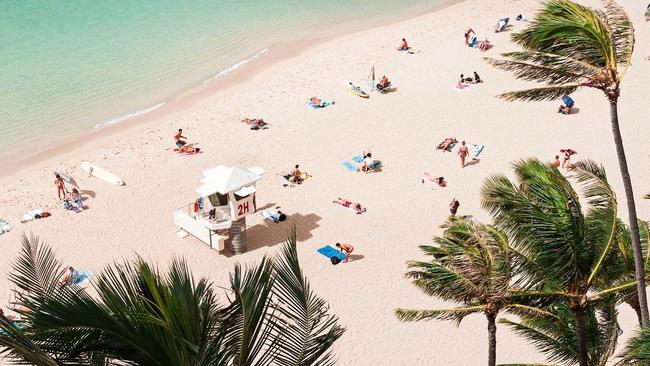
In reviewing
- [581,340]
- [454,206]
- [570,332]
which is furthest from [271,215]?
[581,340]

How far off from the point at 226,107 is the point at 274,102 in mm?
1993

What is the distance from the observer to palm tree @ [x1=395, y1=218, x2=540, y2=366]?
9.35 metres

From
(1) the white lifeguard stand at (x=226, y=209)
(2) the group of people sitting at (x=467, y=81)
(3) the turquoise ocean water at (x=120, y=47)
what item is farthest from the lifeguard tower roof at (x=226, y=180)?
(2) the group of people sitting at (x=467, y=81)

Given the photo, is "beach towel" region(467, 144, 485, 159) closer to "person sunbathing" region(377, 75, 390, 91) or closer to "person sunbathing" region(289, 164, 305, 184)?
"person sunbathing" region(289, 164, 305, 184)

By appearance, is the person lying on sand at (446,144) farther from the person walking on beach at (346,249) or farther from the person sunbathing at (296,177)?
the person walking on beach at (346,249)

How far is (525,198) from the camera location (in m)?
9.71

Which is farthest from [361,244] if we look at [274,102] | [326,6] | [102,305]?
[326,6]

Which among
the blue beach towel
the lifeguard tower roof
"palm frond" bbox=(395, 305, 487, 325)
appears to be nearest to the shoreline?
the blue beach towel

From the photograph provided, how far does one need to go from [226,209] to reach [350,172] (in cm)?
521

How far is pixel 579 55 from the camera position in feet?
28.7

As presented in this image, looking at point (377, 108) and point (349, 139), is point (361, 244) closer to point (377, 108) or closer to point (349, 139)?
point (349, 139)

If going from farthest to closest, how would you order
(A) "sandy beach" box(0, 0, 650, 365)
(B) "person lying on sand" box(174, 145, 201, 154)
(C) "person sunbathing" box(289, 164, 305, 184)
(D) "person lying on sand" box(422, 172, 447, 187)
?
1. (B) "person lying on sand" box(174, 145, 201, 154)
2. (C) "person sunbathing" box(289, 164, 305, 184)
3. (D) "person lying on sand" box(422, 172, 447, 187)
4. (A) "sandy beach" box(0, 0, 650, 365)

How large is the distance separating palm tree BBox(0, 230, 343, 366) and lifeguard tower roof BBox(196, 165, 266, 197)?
11.8 m

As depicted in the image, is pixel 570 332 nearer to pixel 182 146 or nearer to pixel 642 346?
pixel 642 346
